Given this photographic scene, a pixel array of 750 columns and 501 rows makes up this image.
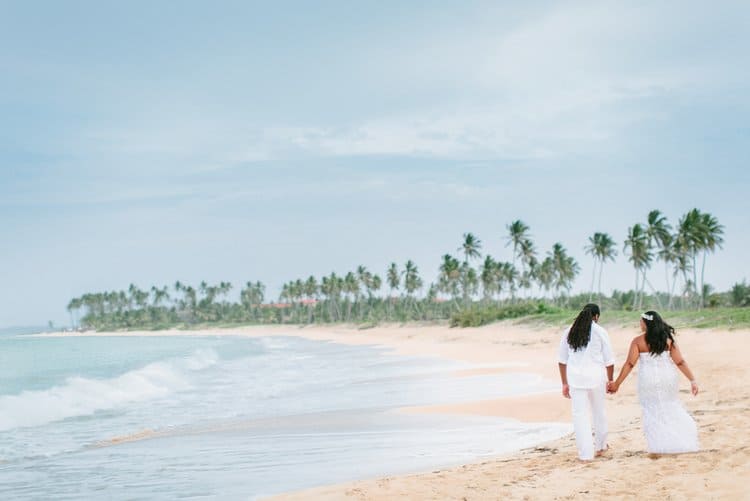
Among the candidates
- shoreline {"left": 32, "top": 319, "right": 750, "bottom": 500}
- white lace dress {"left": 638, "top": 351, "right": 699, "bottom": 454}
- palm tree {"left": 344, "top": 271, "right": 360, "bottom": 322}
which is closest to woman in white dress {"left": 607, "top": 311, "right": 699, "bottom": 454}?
white lace dress {"left": 638, "top": 351, "right": 699, "bottom": 454}

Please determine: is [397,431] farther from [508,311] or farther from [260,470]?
[508,311]

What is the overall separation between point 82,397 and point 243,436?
43.4ft

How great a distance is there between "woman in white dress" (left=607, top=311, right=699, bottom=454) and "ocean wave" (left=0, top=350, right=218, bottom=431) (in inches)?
546

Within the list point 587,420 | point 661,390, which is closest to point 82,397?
point 587,420

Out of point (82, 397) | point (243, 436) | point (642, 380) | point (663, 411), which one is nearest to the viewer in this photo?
point (663, 411)

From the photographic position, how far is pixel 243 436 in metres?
11.6

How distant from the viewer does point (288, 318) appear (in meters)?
152

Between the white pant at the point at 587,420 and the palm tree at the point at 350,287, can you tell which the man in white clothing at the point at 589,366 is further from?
the palm tree at the point at 350,287

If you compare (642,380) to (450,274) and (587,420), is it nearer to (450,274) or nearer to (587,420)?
(587,420)

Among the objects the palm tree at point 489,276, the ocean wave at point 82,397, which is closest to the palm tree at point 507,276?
the palm tree at point 489,276

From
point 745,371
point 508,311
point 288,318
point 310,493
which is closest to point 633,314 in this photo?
point 508,311

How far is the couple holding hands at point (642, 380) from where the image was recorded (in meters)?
7.16

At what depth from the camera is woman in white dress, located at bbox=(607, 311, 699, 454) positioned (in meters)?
7.14

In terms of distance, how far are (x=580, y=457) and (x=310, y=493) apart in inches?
113
